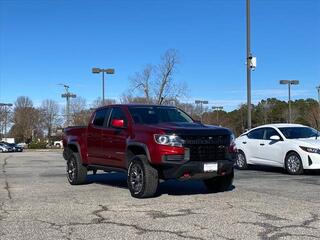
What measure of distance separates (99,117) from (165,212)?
4030 mm

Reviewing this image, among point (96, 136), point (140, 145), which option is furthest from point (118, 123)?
point (96, 136)

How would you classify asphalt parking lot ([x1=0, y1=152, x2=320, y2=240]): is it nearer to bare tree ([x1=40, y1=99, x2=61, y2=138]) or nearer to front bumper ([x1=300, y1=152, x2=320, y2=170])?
front bumper ([x1=300, y1=152, x2=320, y2=170])

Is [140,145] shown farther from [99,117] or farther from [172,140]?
[99,117]

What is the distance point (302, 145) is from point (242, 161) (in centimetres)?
291

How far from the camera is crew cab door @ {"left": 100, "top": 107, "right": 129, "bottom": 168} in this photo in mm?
10510

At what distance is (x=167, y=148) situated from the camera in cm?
941


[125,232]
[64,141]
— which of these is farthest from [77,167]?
[125,232]

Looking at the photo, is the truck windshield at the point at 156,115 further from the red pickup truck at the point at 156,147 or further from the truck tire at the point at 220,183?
the truck tire at the point at 220,183

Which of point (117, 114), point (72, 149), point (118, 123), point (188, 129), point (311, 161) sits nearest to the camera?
point (188, 129)

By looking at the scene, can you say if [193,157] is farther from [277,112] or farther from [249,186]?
[277,112]

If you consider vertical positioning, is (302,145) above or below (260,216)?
above

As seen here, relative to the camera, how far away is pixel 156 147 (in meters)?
9.48

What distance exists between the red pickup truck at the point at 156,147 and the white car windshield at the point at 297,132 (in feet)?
16.8

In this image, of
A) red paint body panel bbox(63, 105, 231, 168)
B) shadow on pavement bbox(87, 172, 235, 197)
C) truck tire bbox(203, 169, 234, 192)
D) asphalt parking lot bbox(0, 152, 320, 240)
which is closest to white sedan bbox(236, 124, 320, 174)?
asphalt parking lot bbox(0, 152, 320, 240)
